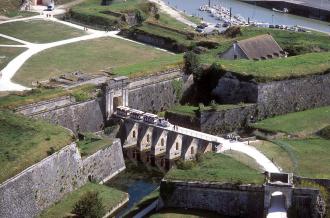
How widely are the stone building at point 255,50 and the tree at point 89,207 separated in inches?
935

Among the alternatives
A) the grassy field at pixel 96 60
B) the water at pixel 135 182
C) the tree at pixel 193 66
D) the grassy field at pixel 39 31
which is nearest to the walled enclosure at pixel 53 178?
the water at pixel 135 182

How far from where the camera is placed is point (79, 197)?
36.0 meters

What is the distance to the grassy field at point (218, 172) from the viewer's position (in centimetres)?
Result: 3369

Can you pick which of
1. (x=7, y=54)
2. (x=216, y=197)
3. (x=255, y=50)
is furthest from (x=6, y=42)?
(x=216, y=197)

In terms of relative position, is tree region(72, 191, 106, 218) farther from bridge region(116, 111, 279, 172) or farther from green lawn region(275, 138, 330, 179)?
green lawn region(275, 138, 330, 179)

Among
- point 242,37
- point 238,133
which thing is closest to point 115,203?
point 238,133

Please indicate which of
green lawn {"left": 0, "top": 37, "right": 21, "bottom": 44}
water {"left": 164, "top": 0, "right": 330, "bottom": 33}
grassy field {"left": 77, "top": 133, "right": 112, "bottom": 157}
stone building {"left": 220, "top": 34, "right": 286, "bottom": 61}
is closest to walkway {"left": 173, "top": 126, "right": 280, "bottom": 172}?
grassy field {"left": 77, "top": 133, "right": 112, "bottom": 157}

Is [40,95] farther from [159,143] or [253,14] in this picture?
[253,14]

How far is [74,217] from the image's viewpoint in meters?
33.7

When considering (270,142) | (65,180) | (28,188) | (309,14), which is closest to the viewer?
(28,188)

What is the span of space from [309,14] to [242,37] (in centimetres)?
2710

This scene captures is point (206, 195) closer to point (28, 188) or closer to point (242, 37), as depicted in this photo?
point (28, 188)

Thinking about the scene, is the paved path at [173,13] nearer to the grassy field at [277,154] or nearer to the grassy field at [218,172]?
the grassy field at [277,154]

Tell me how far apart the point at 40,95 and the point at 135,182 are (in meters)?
8.43
